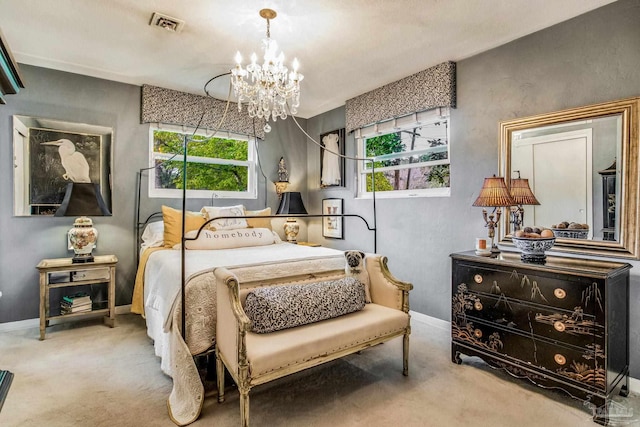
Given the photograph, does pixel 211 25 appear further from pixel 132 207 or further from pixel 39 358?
pixel 39 358

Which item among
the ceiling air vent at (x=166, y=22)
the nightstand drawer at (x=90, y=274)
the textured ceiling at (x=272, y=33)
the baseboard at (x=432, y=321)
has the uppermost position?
the textured ceiling at (x=272, y=33)

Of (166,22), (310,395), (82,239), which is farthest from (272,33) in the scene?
(310,395)

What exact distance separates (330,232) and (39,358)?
323 centimetres

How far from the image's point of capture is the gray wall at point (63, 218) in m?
3.17

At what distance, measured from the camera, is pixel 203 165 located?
4.30 meters

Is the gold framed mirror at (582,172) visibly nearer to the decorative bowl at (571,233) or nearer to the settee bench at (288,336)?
the decorative bowl at (571,233)

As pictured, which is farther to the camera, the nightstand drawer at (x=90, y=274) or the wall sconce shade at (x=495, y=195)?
the nightstand drawer at (x=90, y=274)

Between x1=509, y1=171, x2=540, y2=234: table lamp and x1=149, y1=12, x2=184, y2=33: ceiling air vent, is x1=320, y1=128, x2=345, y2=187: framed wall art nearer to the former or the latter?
x1=509, y1=171, x2=540, y2=234: table lamp

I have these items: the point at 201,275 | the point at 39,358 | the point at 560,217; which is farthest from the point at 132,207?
the point at 560,217

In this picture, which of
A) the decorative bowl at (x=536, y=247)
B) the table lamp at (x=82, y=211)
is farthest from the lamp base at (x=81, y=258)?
the decorative bowl at (x=536, y=247)

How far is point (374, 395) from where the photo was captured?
7.03 feet

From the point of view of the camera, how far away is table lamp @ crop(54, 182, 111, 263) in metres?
3.08

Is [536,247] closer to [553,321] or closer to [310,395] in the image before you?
[553,321]

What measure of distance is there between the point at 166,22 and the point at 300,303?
228cm
